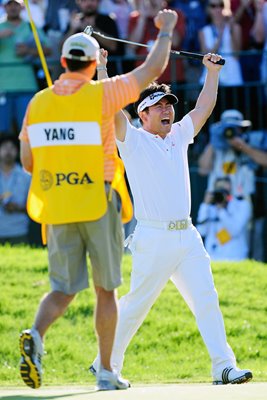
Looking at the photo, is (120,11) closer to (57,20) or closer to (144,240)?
(57,20)

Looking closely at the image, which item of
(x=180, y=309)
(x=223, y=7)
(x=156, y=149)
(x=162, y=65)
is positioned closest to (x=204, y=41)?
(x=223, y=7)

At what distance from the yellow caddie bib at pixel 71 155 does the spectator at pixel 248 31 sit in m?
8.44

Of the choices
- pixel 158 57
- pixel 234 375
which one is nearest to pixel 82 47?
pixel 158 57

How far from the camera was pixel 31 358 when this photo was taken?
7520mm

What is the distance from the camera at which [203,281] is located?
9203 millimetres

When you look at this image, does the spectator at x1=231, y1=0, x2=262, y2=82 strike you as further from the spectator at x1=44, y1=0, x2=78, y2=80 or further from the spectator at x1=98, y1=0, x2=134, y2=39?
the spectator at x1=44, y1=0, x2=78, y2=80

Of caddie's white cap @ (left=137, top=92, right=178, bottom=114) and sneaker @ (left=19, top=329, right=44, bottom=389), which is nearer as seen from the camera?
sneaker @ (left=19, top=329, right=44, bottom=389)

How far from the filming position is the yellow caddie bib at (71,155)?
7457 millimetres

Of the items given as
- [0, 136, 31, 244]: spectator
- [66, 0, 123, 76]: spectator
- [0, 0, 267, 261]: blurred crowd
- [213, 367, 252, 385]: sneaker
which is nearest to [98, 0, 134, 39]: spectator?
[0, 0, 267, 261]: blurred crowd

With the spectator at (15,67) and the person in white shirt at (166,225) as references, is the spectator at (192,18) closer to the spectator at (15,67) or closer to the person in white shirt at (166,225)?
the spectator at (15,67)

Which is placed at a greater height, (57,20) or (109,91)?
(57,20)

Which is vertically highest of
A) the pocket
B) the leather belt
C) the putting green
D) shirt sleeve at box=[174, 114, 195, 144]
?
shirt sleeve at box=[174, 114, 195, 144]

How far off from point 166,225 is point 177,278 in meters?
0.43

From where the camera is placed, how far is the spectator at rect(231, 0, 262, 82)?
1576 centimetres
